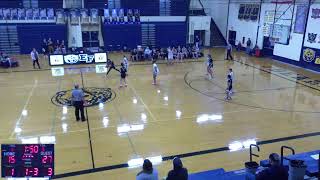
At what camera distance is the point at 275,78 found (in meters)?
19.5

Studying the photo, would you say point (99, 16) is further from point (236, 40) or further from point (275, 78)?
point (275, 78)

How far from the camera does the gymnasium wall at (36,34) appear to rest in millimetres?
28188

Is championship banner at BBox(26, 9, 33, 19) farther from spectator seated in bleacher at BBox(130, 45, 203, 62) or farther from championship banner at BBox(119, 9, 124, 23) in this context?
spectator seated in bleacher at BBox(130, 45, 203, 62)

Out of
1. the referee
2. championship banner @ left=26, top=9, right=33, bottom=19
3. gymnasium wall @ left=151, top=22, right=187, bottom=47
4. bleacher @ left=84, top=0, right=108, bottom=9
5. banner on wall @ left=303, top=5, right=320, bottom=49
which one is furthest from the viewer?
gymnasium wall @ left=151, top=22, right=187, bottom=47

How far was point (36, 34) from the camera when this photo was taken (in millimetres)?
28484

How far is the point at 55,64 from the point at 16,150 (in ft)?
59.8

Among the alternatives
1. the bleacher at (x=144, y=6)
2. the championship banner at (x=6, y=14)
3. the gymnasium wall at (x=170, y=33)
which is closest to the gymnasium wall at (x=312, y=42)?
the gymnasium wall at (x=170, y=33)

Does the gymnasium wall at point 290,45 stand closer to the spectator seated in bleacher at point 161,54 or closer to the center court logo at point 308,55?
the center court logo at point 308,55

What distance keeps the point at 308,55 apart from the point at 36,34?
22899 millimetres

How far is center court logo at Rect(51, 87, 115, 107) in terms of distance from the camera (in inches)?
578

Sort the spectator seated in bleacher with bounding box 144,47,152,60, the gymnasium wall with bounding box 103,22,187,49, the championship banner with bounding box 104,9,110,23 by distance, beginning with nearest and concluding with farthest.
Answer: the spectator seated in bleacher with bounding box 144,47,152,60
the championship banner with bounding box 104,9,110,23
the gymnasium wall with bounding box 103,22,187,49

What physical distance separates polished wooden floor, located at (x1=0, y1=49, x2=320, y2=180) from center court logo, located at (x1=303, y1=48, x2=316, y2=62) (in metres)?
2.02

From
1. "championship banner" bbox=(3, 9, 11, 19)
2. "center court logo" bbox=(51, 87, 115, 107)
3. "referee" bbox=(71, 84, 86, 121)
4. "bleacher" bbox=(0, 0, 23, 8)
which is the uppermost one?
"bleacher" bbox=(0, 0, 23, 8)

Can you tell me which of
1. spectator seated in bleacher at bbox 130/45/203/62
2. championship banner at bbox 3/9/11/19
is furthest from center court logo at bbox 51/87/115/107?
championship banner at bbox 3/9/11/19
